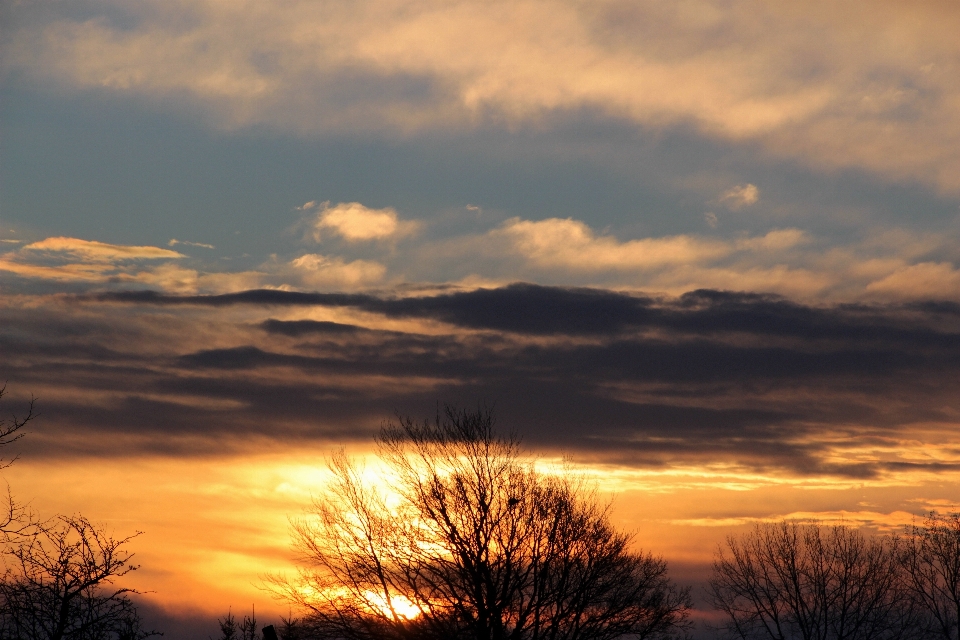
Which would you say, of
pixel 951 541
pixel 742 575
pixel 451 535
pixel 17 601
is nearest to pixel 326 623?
pixel 451 535

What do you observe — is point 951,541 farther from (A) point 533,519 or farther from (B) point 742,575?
(A) point 533,519

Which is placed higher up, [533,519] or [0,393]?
[0,393]

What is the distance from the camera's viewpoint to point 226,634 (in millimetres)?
49594

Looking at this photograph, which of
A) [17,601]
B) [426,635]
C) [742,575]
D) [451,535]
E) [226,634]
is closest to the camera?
[17,601]

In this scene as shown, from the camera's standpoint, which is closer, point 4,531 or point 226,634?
point 4,531

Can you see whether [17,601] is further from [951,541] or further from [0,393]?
[951,541]

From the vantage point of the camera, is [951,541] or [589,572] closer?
[589,572]

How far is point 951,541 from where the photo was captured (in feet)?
216

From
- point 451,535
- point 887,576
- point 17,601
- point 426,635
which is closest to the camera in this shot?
point 17,601

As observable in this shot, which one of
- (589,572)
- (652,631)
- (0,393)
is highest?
(0,393)

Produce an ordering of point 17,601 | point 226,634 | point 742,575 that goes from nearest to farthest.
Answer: point 17,601
point 226,634
point 742,575

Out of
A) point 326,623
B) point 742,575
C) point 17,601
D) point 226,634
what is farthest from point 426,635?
point 742,575

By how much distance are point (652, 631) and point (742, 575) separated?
1009 inches

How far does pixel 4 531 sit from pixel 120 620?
3.40 metres
